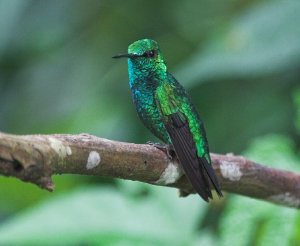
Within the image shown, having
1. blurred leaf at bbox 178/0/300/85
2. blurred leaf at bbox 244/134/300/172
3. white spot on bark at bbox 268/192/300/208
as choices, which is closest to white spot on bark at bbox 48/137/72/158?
white spot on bark at bbox 268/192/300/208

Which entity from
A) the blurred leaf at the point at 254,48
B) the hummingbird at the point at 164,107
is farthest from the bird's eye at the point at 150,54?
the blurred leaf at the point at 254,48

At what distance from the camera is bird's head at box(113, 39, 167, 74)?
8.80 feet

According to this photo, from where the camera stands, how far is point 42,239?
128 inches

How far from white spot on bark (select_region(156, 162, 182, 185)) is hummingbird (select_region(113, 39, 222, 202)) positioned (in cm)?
5

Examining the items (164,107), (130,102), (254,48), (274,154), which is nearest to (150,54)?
(164,107)

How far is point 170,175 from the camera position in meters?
2.46

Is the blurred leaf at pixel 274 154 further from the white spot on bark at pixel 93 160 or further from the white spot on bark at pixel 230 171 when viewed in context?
the white spot on bark at pixel 93 160

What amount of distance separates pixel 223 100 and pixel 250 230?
1904mm

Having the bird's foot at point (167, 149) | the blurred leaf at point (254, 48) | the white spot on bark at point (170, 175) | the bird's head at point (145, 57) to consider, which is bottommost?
the white spot on bark at point (170, 175)

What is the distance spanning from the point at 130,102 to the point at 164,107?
252 cm

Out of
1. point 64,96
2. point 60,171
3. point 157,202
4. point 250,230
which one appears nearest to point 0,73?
point 64,96

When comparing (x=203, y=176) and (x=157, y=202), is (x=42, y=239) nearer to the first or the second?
(x=157, y=202)

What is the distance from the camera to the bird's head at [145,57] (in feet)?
8.80

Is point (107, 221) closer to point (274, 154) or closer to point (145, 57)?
point (274, 154)
